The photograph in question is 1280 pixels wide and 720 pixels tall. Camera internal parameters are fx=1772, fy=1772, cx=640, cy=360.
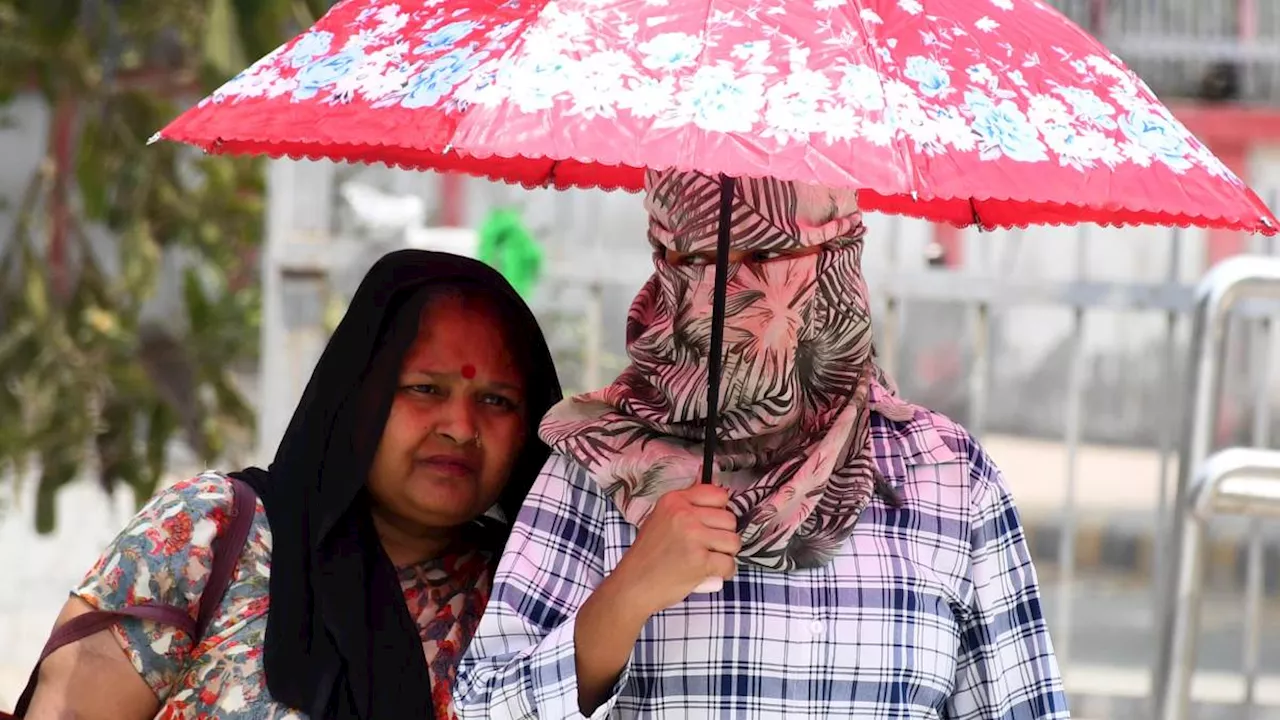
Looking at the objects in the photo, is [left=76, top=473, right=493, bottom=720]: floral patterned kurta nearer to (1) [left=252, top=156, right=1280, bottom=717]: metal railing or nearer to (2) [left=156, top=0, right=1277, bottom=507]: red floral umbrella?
(2) [left=156, top=0, right=1277, bottom=507]: red floral umbrella

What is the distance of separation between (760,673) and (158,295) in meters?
3.96

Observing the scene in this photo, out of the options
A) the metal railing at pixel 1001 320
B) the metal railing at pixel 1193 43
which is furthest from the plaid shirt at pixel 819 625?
the metal railing at pixel 1193 43

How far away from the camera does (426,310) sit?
7.53 ft

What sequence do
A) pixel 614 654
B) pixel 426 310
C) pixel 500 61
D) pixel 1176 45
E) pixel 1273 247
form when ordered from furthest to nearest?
pixel 1176 45
pixel 1273 247
pixel 426 310
pixel 614 654
pixel 500 61

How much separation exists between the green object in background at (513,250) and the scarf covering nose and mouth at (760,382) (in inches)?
101

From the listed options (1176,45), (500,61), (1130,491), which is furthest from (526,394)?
(1176,45)

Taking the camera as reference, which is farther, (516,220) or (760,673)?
(516,220)

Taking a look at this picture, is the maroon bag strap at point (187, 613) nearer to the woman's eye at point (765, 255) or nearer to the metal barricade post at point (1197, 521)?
the woman's eye at point (765, 255)

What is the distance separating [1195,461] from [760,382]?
67.2 inches

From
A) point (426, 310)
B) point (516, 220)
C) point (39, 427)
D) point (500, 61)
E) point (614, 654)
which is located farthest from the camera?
point (39, 427)

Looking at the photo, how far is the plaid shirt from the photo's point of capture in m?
1.97

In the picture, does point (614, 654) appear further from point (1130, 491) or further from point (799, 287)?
point (1130, 491)

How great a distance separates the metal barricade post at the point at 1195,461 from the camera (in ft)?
10.8

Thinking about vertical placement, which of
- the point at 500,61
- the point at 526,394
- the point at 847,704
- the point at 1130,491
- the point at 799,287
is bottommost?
the point at 1130,491
